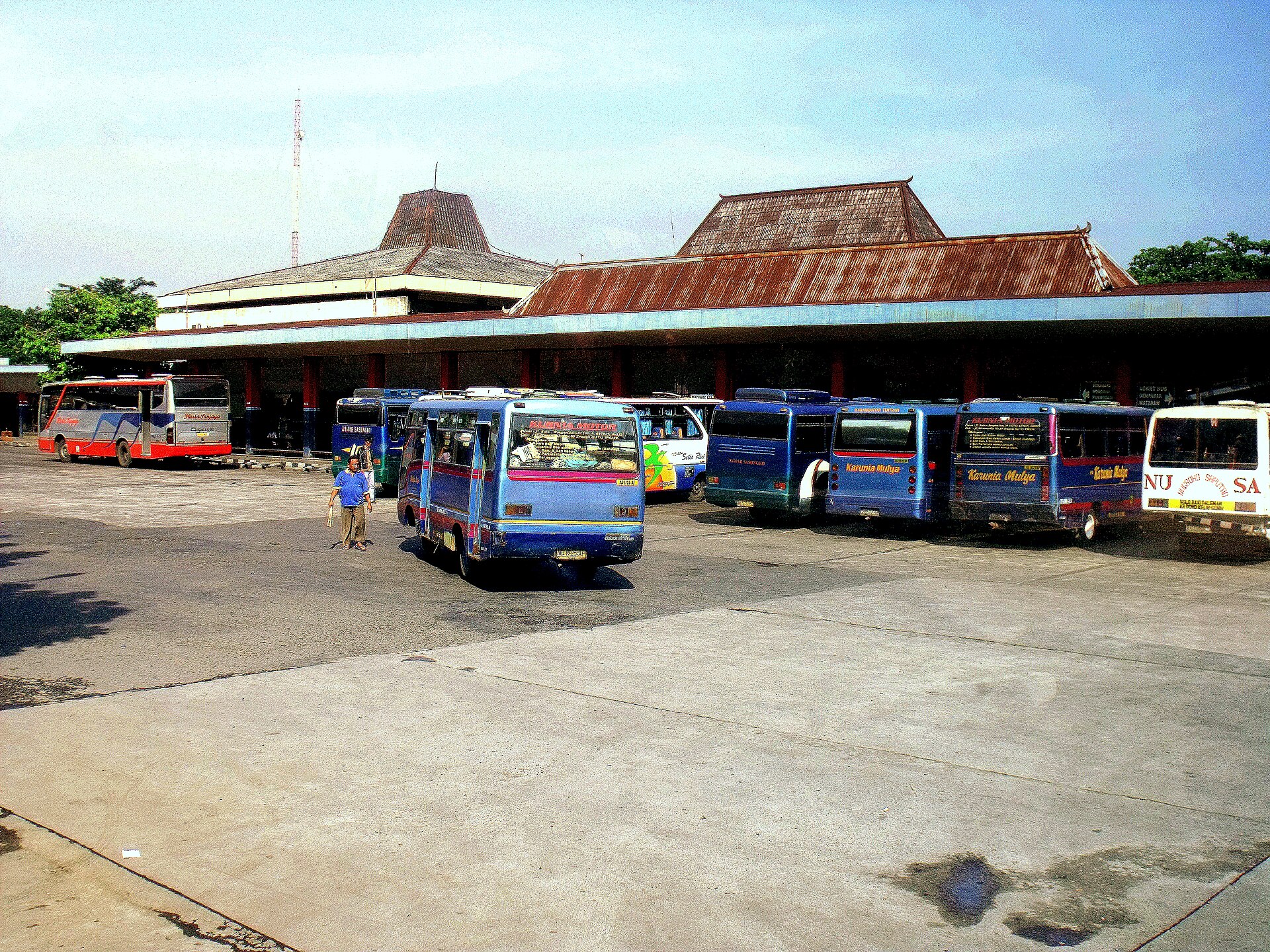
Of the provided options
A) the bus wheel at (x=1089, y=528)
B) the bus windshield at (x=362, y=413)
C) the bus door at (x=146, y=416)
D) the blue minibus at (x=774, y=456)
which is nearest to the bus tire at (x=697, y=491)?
the blue minibus at (x=774, y=456)

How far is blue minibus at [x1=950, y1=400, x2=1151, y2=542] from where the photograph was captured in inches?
796

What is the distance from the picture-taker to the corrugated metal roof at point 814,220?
44.2 meters

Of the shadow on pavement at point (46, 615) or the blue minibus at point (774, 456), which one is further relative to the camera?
the blue minibus at point (774, 456)

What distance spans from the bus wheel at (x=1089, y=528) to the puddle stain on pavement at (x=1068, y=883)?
52.4 ft

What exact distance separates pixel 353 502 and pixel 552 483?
501 centimetres

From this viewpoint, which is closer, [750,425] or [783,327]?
[750,425]

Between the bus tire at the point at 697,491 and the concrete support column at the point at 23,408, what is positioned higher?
the concrete support column at the point at 23,408

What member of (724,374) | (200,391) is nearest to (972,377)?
(724,374)

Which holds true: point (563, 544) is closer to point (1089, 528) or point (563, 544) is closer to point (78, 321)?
point (1089, 528)

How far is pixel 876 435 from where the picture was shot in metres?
22.2

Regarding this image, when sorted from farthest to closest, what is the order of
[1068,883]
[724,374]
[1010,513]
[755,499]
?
[724,374] → [755,499] → [1010,513] → [1068,883]

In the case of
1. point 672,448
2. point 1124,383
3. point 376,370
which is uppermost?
point 376,370

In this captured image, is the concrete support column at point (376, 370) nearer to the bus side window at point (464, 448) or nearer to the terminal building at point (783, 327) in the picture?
the terminal building at point (783, 327)

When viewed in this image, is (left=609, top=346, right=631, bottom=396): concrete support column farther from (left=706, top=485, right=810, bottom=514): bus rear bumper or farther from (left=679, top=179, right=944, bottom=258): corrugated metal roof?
(left=706, top=485, right=810, bottom=514): bus rear bumper
